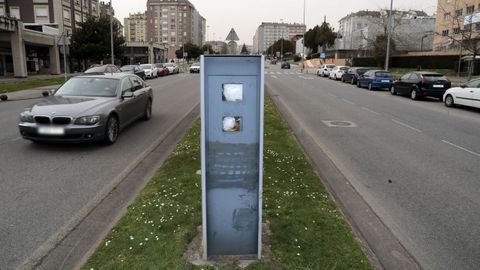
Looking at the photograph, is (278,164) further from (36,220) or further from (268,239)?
(36,220)

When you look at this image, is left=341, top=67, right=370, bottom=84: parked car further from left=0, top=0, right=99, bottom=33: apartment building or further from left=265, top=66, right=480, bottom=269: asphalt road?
left=0, top=0, right=99, bottom=33: apartment building

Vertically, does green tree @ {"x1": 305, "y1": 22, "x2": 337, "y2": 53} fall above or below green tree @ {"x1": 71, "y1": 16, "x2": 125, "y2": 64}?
above

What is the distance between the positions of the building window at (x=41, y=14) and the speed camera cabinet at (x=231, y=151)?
192ft

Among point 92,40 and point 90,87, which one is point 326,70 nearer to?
point 92,40

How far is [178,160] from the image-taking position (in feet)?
24.3

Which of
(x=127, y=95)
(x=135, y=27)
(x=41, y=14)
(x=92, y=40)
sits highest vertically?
(x=135, y=27)

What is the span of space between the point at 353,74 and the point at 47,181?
32.1m

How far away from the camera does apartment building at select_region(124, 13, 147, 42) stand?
185 m

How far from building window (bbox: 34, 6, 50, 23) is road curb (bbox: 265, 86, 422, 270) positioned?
55.4 m

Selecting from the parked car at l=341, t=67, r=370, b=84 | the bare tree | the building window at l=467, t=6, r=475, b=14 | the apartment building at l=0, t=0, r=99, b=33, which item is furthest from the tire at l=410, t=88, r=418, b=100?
the apartment building at l=0, t=0, r=99, b=33

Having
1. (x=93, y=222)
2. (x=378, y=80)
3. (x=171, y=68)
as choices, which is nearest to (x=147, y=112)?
(x=93, y=222)

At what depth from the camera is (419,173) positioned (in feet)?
23.8

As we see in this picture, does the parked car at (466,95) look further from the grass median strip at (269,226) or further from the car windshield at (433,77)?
the grass median strip at (269,226)

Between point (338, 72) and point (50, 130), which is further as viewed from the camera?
point (338, 72)
